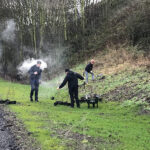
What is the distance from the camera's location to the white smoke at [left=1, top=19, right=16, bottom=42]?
46812mm

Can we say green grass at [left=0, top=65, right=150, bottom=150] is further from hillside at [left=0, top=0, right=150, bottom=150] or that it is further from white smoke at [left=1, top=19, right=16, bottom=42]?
white smoke at [left=1, top=19, right=16, bottom=42]

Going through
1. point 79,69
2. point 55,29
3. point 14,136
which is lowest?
point 14,136

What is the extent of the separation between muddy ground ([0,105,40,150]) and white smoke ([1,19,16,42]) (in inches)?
1547

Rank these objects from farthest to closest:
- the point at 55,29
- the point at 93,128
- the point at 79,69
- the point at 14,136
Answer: the point at 55,29, the point at 79,69, the point at 93,128, the point at 14,136

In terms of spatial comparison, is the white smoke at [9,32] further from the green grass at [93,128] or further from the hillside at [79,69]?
the green grass at [93,128]

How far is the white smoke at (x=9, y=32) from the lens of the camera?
46.8 m

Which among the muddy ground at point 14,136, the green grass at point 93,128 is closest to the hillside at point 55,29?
the green grass at point 93,128

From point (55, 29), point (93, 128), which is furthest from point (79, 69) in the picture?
point (93, 128)

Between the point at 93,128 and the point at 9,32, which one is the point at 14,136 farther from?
the point at 9,32

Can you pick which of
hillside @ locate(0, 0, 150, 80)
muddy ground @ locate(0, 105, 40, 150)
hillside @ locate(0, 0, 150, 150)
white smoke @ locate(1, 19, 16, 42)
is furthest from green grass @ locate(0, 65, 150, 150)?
white smoke @ locate(1, 19, 16, 42)

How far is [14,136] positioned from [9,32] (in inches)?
1681

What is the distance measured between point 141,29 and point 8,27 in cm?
2758

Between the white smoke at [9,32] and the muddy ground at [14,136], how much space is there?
39.3 meters

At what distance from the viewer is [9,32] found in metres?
47.8
